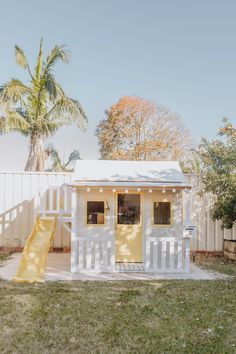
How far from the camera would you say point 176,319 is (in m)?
4.27

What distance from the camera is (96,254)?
24.1ft

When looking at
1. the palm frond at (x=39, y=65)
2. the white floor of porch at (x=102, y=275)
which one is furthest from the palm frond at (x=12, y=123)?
the white floor of porch at (x=102, y=275)

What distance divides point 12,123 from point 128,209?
8314 millimetres

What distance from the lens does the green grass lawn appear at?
11.5ft

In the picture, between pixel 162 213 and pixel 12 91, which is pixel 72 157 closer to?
pixel 12 91

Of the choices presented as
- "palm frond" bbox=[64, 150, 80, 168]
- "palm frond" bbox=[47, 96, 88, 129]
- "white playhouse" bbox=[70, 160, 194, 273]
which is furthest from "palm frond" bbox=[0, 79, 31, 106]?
"white playhouse" bbox=[70, 160, 194, 273]

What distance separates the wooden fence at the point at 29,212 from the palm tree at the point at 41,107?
13.2ft

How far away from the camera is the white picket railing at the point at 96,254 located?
7.30m

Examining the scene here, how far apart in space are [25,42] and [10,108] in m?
3.31

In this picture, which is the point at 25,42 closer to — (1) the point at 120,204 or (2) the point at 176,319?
(1) the point at 120,204

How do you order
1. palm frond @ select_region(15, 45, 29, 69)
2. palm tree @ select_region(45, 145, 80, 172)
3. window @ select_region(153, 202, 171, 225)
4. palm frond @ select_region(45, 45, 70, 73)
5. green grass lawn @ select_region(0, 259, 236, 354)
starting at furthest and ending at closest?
palm tree @ select_region(45, 145, 80, 172) < palm frond @ select_region(45, 45, 70, 73) < palm frond @ select_region(15, 45, 29, 69) < window @ select_region(153, 202, 171, 225) < green grass lawn @ select_region(0, 259, 236, 354)

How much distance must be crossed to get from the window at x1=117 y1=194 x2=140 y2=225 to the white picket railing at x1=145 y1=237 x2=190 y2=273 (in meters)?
0.81

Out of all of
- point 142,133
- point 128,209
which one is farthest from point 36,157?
point 142,133

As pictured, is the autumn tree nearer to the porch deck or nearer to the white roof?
the white roof
